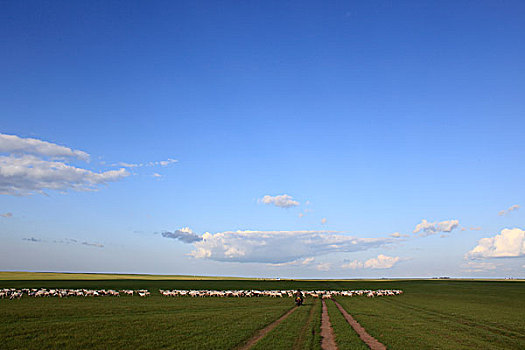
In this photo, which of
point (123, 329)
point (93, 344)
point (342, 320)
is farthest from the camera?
point (342, 320)

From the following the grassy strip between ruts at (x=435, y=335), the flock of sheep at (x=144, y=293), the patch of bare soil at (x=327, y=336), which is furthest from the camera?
the flock of sheep at (x=144, y=293)

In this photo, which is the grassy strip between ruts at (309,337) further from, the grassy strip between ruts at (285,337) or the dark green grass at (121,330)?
the dark green grass at (121,330)

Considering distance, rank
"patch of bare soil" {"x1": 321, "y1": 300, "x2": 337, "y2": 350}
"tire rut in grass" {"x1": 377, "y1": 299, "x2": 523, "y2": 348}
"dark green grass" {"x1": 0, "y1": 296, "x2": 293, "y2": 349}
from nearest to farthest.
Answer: "dark green grass" {"x1": 0, "y1": 296, "x2": 293, "y2": 349}
"patch of bare soil" {"x1": 321, "y1": 300, "x2": 337, "y2": 350}
"tire rut in grass" {"x1": 377, "y1": 299, "x2": 523, "y2": 348}

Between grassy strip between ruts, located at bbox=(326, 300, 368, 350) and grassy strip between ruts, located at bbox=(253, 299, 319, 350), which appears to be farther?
grassy strip between ruts, located at bbox=(326, 300, 368, 350)

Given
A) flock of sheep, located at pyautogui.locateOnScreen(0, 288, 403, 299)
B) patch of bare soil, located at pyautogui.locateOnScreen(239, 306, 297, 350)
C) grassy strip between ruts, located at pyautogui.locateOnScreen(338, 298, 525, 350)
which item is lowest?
flock of sheep, located at pyautogui.locateOnScreen(0, 288, 403, 299)

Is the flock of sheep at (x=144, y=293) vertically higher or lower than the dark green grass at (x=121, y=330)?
lower

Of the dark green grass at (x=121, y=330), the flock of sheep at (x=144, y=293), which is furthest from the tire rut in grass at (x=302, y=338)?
the flock of sheep at (x=144, y=293)

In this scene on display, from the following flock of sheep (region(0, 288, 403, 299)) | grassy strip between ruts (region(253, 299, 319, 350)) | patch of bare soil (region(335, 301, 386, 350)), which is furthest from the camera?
flock of sheep (region(0, 288, 403, 299))

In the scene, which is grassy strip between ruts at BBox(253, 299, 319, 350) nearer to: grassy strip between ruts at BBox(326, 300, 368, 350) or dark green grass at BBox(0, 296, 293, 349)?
dark green grass at BBox(0, 296, 293, 349)

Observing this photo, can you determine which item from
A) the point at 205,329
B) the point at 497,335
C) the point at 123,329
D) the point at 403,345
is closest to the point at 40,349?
the point at 123,329

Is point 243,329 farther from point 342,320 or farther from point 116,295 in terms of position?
point 116,295

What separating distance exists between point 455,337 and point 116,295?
2033 inches

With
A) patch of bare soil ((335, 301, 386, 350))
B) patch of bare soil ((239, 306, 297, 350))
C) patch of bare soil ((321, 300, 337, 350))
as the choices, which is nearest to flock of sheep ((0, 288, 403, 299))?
patch of bare soil ((321, 300, 337, 350))

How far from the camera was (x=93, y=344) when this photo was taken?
756 inches
